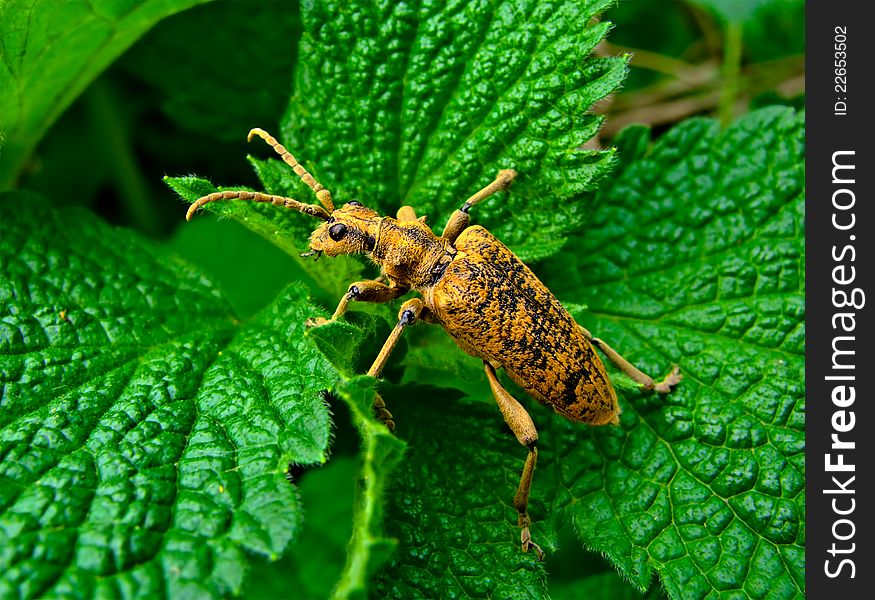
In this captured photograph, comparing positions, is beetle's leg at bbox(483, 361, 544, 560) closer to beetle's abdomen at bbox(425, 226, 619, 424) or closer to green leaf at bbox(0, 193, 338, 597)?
beetle's abdomen at bbox(425, 226, 619, 424)

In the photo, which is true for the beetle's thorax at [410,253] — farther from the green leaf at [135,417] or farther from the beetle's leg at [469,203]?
the green leaf at [135,417]

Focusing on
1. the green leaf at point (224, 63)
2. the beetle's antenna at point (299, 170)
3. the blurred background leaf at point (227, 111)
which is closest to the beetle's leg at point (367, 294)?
the beetle's antenna at point (299, 170)

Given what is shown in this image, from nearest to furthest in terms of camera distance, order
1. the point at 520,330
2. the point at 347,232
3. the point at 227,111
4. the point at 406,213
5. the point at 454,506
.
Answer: the point at 454,506, the point at 520,330, the point at 347,232, the point at 406,213, the point at 227,111

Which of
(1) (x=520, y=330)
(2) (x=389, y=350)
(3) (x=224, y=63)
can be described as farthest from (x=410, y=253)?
(3) (x=224, y=63)

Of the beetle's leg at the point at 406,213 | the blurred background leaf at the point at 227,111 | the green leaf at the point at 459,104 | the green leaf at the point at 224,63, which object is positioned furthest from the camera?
the green leaf at the point at 224,63

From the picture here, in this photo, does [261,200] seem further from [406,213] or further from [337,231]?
[406,213]

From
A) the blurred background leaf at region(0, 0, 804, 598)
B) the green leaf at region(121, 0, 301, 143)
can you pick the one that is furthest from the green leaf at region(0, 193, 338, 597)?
the green leaf at region(121, 0, 301, 143)
